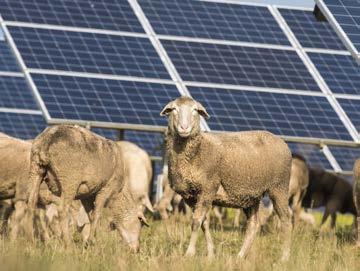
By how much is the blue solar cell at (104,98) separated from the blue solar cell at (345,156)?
4890 millimetres

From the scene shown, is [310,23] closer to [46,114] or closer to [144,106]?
[144,106]

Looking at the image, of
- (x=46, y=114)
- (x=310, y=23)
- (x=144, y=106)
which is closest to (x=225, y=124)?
(x=144, y=106)

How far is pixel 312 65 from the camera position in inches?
1154

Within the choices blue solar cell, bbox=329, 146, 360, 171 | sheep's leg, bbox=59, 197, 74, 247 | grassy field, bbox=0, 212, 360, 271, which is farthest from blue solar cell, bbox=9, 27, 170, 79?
sheep's leg, bbox=59, 197, 74, 247

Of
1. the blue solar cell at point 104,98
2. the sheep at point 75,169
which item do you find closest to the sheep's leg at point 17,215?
the sheep at point 75,169

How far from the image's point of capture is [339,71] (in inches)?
1156

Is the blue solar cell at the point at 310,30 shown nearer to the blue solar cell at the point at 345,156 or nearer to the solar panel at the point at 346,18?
the blue solar cell at the point at 345,156

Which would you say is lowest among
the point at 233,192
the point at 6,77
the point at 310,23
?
the point at 233,192

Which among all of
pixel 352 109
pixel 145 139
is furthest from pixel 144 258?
pixel 145 139

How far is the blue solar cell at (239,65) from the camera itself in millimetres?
27828

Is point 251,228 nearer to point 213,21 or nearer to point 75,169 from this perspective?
point 75,169

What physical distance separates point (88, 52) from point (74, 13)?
1.79 m

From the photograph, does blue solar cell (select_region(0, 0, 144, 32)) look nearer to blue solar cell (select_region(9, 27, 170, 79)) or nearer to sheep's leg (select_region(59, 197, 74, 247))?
blue solar cell (select_region(9, 27, 170, 79))

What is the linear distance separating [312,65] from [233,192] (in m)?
13.5
